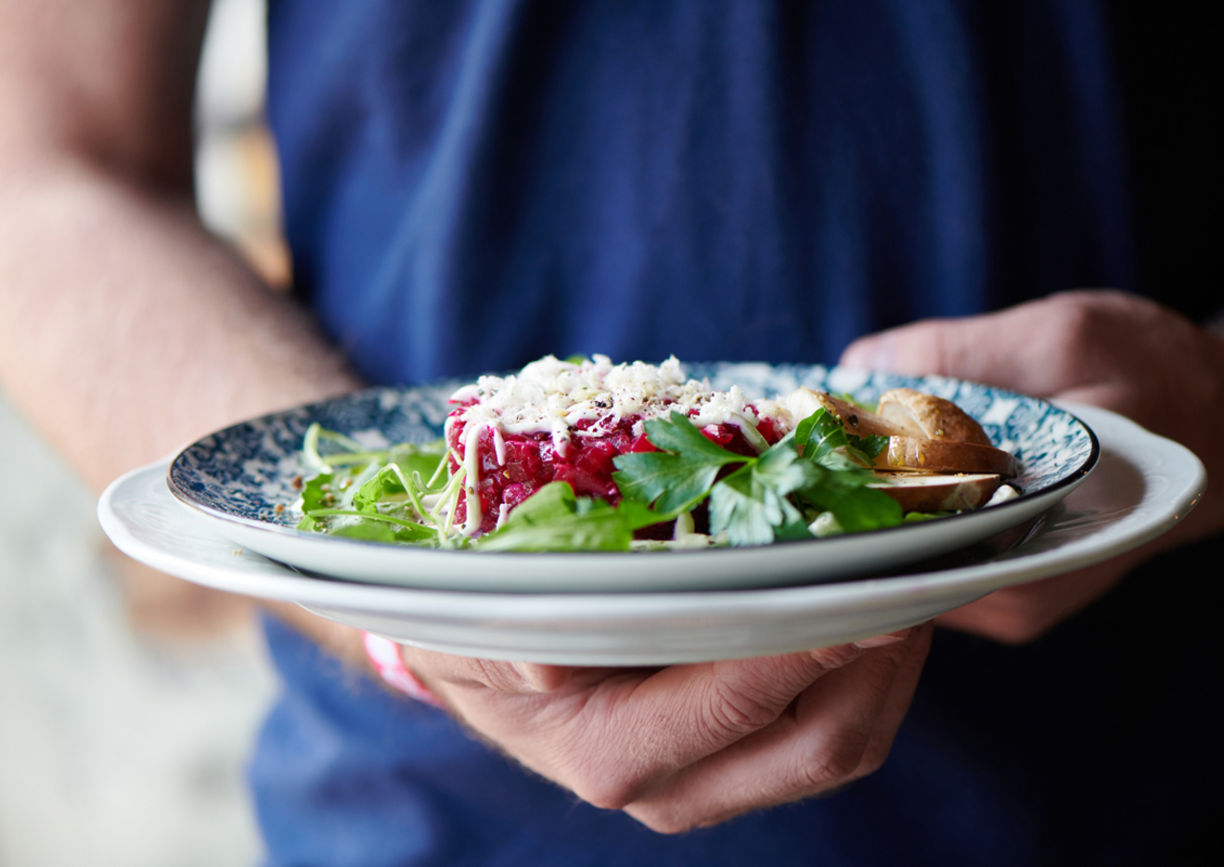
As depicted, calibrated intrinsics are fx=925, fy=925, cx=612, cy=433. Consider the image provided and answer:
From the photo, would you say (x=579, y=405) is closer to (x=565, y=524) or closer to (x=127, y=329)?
(x=565, y=524)

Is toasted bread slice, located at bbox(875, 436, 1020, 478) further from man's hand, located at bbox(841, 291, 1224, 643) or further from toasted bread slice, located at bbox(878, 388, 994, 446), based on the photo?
man's hand, located at bbox(841, 291, 1224, 643)

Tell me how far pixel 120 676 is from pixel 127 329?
2.38 m

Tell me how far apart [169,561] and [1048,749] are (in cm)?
151

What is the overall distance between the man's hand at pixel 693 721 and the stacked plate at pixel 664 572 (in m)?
0.17

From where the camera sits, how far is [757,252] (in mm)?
1588

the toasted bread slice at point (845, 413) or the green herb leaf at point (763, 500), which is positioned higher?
the green herb leaf at point (763, 500)

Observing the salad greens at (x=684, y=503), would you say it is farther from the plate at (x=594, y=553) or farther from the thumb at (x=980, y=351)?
the thumb at (x=980, y=351)

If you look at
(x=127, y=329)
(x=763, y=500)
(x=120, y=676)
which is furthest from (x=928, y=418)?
(x=120, y=676)

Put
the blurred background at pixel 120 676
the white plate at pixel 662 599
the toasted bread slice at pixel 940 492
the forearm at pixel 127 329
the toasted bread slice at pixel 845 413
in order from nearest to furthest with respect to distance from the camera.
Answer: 1. the white plate at pixel 662 599
2. the toasted bread slice at pixel 940 492
3. the toasted bread slice at pixel 845 413
4. the forearm at pixel 127 329
5. the blurred background at pixel 120 676

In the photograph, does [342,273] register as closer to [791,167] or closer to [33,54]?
[33,54]

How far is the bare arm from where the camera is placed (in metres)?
1.49

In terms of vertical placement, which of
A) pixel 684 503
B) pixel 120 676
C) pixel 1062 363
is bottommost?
pixel 120 676

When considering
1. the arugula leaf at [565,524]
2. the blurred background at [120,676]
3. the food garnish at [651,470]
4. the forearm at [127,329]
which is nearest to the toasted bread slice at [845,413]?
the food garnish at [651,470]

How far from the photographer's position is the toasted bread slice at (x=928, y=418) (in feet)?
3.05
